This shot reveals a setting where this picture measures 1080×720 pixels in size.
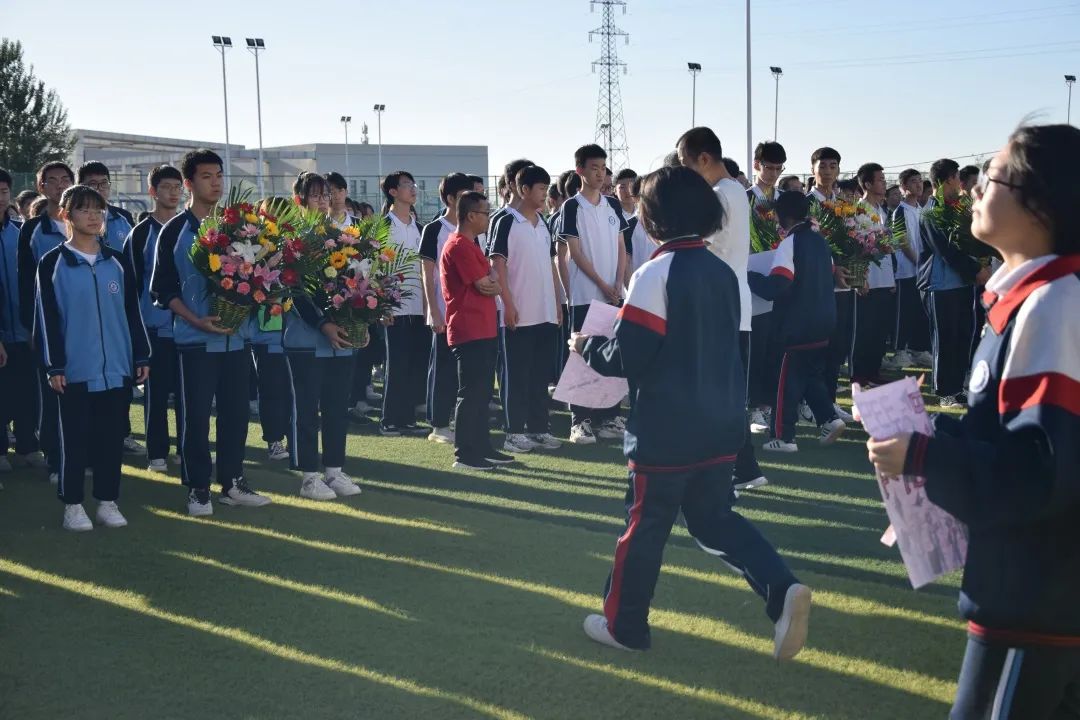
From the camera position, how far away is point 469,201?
8297mm

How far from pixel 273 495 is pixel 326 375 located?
0.99m

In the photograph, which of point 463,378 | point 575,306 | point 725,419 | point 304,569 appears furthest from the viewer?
point 575,306

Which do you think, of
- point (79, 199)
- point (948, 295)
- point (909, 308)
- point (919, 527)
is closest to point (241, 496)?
point (79, 199)

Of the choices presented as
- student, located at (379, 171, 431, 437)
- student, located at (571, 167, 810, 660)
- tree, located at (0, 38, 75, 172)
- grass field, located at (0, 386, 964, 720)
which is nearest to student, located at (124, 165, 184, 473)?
grass field, located at (0, 386, 964, 720)

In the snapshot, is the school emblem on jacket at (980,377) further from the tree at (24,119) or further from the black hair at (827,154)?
the tree at (24,119)

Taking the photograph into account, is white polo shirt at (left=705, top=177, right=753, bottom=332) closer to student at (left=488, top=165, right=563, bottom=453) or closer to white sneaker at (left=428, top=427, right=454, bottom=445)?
student at (left=488, top=165, right=563, bottom=453)

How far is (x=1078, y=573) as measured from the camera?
7.97 ft

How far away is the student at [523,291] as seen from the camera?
8.99m

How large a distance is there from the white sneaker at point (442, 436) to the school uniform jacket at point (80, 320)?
128 inches

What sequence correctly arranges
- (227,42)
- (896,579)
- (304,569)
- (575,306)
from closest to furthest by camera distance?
(896,579), (304,569), (575,306), (227,42)

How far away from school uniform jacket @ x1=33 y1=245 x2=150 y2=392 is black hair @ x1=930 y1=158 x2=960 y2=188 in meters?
7.74

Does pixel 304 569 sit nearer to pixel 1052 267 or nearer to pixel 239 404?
pixel 239 404

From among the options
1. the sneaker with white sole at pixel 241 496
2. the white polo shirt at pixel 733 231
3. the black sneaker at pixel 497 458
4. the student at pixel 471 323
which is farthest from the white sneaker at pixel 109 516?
the white polo shirt at pixel 733 231

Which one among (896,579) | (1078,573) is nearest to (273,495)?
(896,579)
